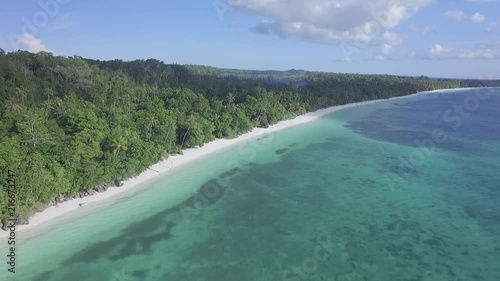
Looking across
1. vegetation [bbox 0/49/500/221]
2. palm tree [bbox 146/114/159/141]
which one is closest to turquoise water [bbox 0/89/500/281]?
A: vegetation [bbox 0/49/500/221]

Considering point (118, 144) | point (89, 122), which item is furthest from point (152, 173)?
point (89, 122)

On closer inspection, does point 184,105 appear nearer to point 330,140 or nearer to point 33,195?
point 330,140

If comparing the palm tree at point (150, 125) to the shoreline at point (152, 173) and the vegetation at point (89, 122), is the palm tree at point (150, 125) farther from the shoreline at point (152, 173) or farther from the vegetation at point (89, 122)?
the shoreline at point (152, 173)

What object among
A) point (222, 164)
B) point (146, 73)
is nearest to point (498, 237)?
point (222, 164)

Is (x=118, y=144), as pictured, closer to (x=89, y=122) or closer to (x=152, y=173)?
(x=89, y=122)

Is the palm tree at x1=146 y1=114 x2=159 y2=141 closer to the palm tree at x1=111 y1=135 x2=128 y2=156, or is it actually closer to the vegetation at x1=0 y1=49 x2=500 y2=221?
the vegetation at x1=0 y1=49 x2=500 y2=221

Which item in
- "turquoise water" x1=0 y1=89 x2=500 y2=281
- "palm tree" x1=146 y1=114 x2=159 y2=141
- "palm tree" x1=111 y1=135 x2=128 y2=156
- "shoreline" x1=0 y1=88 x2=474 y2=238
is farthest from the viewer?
"palm tree" x1=146 y1=114 x2=159 y2=141
